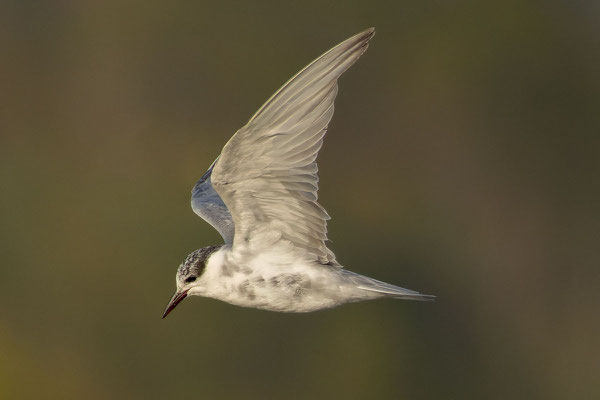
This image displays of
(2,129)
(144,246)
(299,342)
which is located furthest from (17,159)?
(299,342)

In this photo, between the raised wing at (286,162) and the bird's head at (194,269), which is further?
the bird's head at (194,269)

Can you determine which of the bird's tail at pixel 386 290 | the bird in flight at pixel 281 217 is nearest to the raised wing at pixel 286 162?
the bird in flight at pixel 281 217

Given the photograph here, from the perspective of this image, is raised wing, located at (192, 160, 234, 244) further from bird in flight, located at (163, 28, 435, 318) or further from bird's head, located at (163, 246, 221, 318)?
bird in flight, located at (163, 28, 435, 318)

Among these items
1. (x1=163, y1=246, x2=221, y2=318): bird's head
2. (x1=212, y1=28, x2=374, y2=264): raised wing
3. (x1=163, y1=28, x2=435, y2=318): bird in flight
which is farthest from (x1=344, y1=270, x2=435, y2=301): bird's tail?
(x1=163, y1=246, x2=221, y2=318): bird's head

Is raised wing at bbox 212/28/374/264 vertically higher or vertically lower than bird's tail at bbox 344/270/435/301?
higher

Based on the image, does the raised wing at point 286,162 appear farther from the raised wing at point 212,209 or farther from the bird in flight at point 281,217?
the raised wing at point 212,209

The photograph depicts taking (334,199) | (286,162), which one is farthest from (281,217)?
(334,199)

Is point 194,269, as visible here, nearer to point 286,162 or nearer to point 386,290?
point 286,162
